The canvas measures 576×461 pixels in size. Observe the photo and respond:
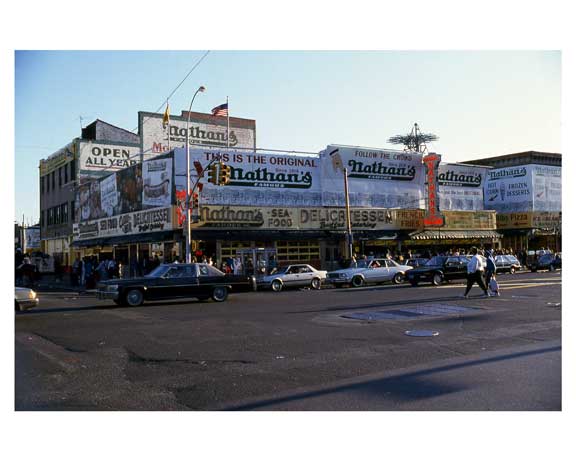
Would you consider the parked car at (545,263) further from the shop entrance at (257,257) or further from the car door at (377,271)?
the shop entrance at (257,257)

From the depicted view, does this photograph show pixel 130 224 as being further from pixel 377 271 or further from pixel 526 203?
pixel 526 203

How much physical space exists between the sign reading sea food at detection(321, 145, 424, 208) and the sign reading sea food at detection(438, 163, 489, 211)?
2.17 m

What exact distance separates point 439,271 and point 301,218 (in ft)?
39.4

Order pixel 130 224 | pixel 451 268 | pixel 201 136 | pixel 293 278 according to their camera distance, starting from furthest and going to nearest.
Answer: pixel 201 136
pixel 130 224
pixel 293 278
pixel 451 268

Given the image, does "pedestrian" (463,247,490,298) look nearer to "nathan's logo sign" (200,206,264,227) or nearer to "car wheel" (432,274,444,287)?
"car wheel" (432,274,444,287)

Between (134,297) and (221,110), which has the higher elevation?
(221,110)

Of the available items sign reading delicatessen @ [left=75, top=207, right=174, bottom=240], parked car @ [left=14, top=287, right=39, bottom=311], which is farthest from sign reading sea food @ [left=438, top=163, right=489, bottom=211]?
parked car @ [left=14, top=287, right=39, bottom=311]

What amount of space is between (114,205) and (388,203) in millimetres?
18987

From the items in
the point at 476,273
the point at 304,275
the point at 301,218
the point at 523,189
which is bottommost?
the point at 304,275

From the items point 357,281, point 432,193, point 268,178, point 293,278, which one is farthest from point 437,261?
point 432,193

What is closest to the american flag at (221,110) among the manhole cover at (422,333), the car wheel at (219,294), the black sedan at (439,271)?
the black sedan at (439,271)

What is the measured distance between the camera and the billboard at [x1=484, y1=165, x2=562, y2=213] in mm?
48625

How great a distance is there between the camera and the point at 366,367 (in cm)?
831

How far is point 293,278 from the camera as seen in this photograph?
26.1 metres
